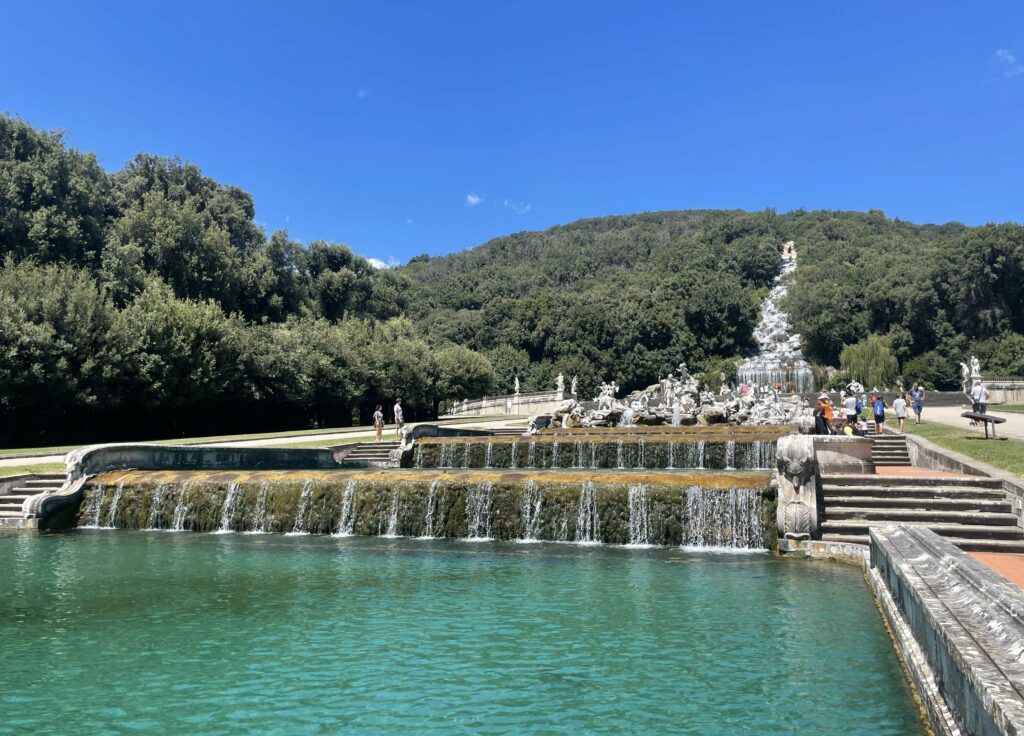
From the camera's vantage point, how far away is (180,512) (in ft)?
57.8

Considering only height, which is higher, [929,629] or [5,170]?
[5,170]

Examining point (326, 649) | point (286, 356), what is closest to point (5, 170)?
point (286, 356)

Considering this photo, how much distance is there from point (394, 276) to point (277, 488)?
6767cm

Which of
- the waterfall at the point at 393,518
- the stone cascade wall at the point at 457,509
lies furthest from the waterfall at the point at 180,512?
the waterfall at the point at 393,518

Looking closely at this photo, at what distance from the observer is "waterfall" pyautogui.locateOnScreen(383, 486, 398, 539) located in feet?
53.2

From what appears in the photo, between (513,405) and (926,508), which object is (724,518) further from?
(513,405)

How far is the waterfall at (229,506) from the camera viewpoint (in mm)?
17297

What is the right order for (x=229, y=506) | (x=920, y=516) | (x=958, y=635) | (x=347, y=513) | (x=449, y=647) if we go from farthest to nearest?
(x=229, y=506) < (x=347, y=513) < (x=920, y=516) < (x=449, y=647) < (x=958, y=635)

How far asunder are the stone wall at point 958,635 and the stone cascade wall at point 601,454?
599 inches

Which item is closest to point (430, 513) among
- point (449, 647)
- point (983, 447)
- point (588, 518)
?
point (588, 518)

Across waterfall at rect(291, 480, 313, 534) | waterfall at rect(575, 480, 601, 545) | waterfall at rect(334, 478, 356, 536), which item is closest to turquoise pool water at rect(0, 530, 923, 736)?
waterfall at rect(575, 480, 601, 545)

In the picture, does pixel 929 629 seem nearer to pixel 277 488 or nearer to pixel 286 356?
pixel 277 488

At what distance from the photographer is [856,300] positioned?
305 feet

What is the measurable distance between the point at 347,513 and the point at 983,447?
48.5 feet
